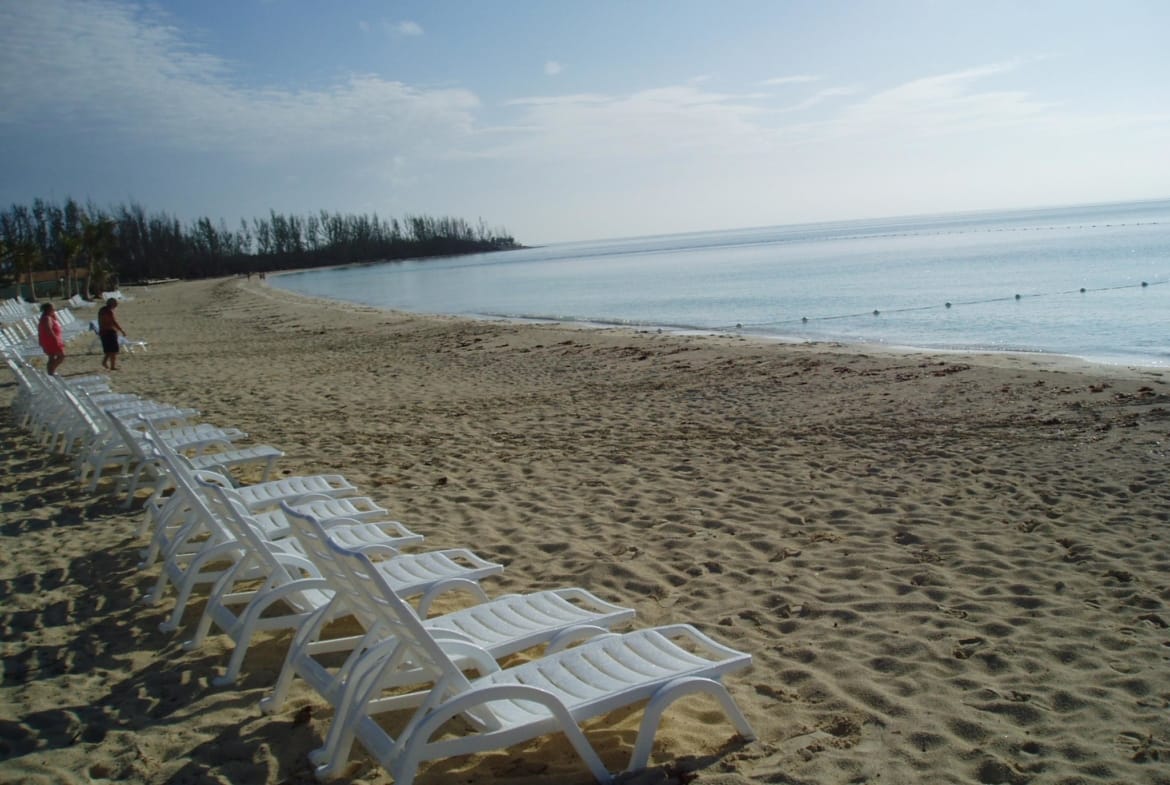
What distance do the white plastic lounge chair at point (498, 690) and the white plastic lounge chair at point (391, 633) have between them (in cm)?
9

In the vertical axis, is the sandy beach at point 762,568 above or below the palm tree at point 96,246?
below

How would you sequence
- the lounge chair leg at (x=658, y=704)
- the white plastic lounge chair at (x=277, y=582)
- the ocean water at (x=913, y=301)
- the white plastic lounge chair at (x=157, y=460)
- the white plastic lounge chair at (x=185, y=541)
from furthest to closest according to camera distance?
the ocean water at (x=913, y=301), the white plastic lounge chair at (x=157, y=460), the white plastic lounge chair at (x=185, y=541), the white plastic lounge chair at (x=277, y=582), the lounge chair leg at (x=658, y=704)

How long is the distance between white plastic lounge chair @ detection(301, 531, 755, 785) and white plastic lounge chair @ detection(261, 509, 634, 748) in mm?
86

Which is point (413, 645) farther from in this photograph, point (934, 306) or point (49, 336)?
point (934, 306)

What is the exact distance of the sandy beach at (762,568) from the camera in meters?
2.93

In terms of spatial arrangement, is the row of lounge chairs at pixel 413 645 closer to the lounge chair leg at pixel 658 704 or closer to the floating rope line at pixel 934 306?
the lounge chair leg at pixel 658 704

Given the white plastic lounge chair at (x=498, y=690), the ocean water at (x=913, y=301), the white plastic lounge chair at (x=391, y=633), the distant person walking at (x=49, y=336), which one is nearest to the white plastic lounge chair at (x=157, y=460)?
the white plastic lounge chair at (x=391, y=633)

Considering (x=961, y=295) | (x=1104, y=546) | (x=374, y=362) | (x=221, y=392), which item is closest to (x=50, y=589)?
(x=1104, y=546)

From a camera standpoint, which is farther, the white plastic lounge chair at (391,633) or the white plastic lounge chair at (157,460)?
the white plastic lounge chair at (157,460)

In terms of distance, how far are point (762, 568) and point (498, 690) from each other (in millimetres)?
2553

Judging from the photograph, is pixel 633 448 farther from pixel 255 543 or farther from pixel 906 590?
pixel 255 543

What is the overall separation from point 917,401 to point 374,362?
396 inches

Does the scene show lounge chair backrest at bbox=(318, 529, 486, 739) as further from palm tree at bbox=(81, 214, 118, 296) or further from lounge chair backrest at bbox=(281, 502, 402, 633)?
palm tree at bbox=(81, 214, 118, 296)

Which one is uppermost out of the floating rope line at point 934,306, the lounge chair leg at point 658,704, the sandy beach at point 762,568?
the lounge chair leg at point 658,704
